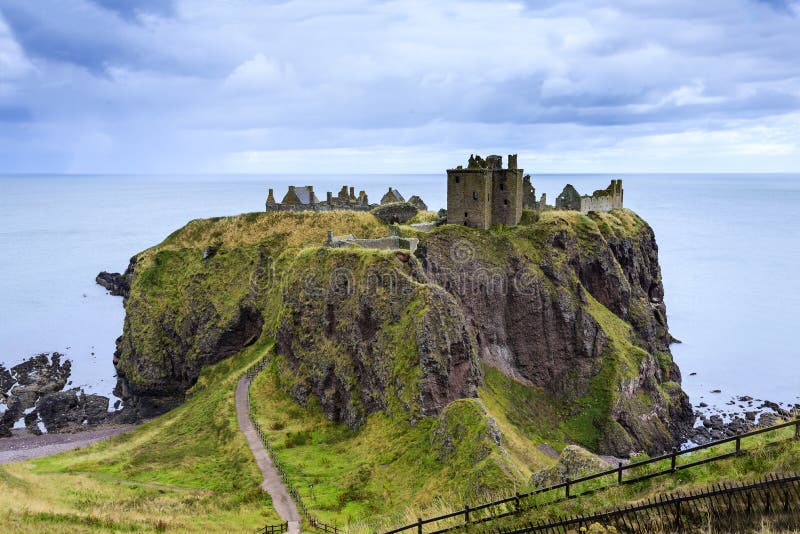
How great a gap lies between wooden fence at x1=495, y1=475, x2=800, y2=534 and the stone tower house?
64.0m

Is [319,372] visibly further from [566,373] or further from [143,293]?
[143,293]

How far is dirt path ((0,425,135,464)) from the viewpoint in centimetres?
7062

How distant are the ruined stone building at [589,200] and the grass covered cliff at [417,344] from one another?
8.53 ft

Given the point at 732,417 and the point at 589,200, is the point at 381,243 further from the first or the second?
the point at 732,417

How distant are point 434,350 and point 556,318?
30514mm

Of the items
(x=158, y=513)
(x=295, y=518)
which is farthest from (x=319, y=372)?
(x=158, y=513)

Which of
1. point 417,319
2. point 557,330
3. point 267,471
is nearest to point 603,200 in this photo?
point 557,330

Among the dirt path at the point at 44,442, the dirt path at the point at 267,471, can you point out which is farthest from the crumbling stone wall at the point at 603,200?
the dirt path at the point at 44,442

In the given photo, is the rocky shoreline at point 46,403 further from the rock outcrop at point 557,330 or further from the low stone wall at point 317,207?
the rock outcrop at point 557,330

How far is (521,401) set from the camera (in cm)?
7275

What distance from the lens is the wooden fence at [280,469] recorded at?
37.7 m

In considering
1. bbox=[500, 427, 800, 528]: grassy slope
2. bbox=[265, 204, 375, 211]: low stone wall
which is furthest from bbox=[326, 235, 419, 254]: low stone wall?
bbox=[500, 427, 800, 528]: grassy slope

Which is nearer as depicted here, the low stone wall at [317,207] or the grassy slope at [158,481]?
the grassy slope at [158,481]

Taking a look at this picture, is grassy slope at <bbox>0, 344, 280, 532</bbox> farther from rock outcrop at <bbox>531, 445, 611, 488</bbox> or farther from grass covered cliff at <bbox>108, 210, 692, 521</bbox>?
rock outcrop at <bbox>531, 445, 611, 488</bbox>
